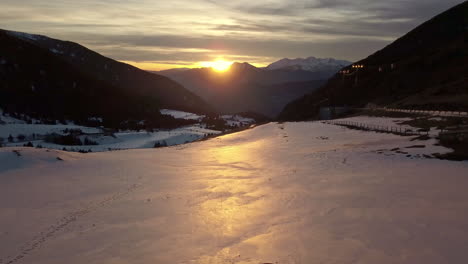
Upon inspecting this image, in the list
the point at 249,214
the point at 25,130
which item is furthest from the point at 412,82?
the point at 25,130

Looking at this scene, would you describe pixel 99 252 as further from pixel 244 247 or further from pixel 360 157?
pixel 360 157

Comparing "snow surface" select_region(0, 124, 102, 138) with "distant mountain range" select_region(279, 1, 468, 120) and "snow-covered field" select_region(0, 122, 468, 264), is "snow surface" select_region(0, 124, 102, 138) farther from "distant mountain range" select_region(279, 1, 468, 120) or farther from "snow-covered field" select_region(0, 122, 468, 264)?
"snow-covered field" select_region(0, 122, 468, 264)

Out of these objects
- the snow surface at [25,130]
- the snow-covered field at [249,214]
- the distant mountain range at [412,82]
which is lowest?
the snow surface at [25,130]

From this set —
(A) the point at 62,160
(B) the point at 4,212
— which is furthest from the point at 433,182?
(A) the point at 62,160

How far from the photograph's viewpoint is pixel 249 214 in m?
16.6

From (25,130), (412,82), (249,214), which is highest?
(412,82)

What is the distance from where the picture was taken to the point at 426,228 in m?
13.1

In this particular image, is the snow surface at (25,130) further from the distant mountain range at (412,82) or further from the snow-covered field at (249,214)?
the snow-covered field at (249,214)

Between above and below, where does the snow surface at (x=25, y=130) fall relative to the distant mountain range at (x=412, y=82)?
below

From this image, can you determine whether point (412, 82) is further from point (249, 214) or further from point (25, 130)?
point (25, 130)

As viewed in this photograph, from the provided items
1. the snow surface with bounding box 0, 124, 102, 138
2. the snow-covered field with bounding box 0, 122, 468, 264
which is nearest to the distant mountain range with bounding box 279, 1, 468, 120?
the snow-covered field with bounding box 0, 122, 468, 264

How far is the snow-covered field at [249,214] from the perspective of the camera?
12.2 meters

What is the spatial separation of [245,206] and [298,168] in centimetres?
1066

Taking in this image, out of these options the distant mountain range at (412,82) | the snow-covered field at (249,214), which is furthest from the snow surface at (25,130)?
the snow-covered field at (249,214)
